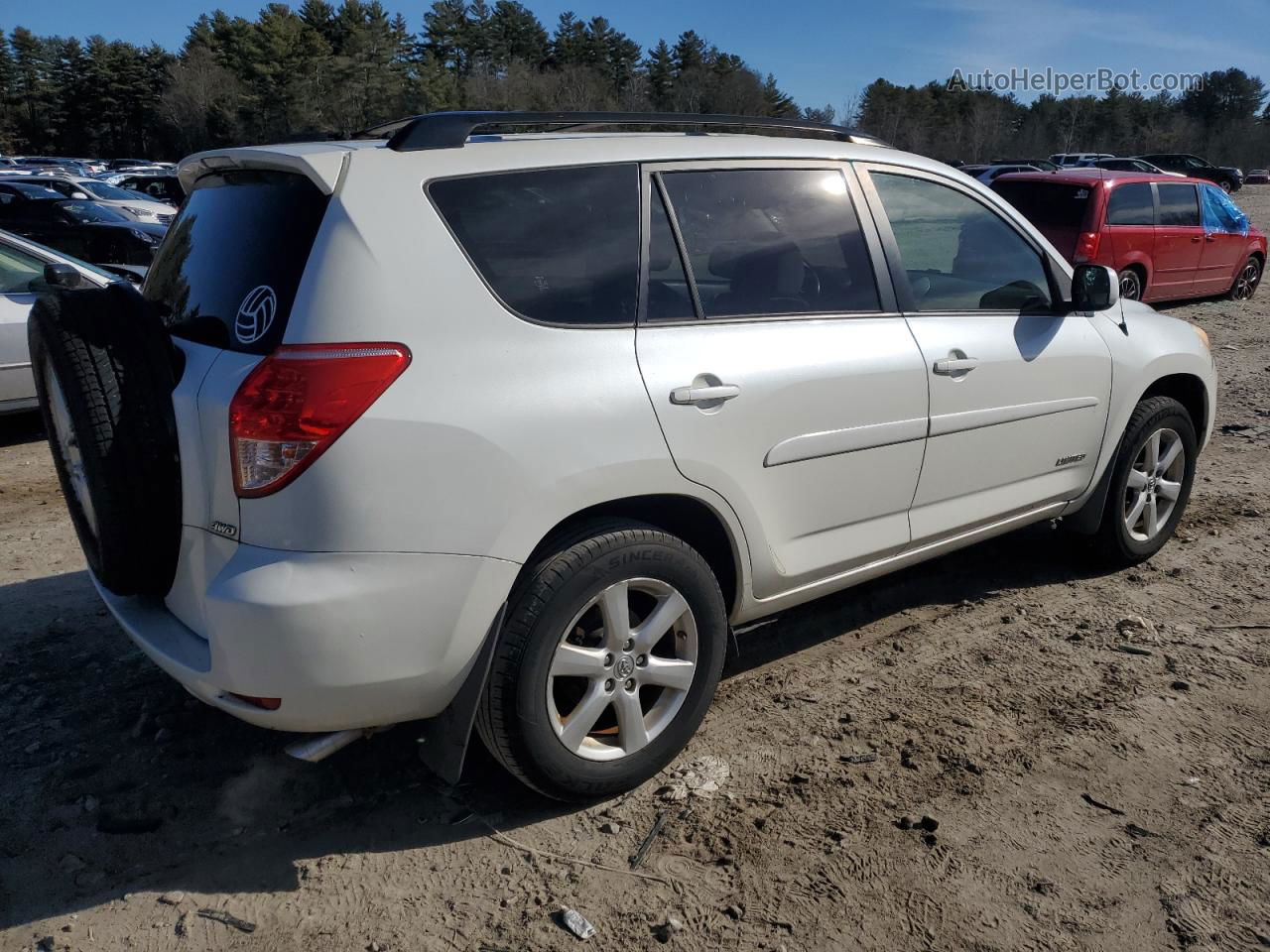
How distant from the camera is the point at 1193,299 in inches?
588

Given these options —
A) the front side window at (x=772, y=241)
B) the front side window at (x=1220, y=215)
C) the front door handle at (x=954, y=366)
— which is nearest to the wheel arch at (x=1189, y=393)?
the front door handle at (x=954, y=366)

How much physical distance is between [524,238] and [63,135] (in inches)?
4453

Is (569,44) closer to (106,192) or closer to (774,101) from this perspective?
(774,101)

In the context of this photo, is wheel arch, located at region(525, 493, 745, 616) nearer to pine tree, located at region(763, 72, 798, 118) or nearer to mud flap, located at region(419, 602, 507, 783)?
mud flap, located at region(419, 602, 507, 783)

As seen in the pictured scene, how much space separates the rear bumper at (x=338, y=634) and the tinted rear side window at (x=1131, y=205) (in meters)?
11.6

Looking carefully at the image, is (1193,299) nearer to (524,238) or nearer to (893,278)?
(893,278)

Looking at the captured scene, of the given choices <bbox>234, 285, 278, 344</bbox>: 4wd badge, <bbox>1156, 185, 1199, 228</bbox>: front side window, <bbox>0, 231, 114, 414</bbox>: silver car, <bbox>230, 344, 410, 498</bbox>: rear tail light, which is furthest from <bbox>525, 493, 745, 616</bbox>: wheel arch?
<bbox>1156, 185, 1199, 228</bbox>: front side window

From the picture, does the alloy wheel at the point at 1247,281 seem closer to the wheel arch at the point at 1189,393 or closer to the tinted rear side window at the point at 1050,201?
the tinted rear side window at the point at 1050,201

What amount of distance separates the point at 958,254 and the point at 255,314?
2.78 meters

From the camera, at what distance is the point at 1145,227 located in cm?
1263

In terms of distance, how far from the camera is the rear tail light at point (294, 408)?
2357 millimetres

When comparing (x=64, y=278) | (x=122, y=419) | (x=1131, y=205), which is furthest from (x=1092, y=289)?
(x=1131, y=205)

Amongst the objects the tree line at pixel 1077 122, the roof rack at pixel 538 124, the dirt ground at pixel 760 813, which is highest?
the tree line at pixel 1077 122

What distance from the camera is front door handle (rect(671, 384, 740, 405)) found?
2.89 metres
